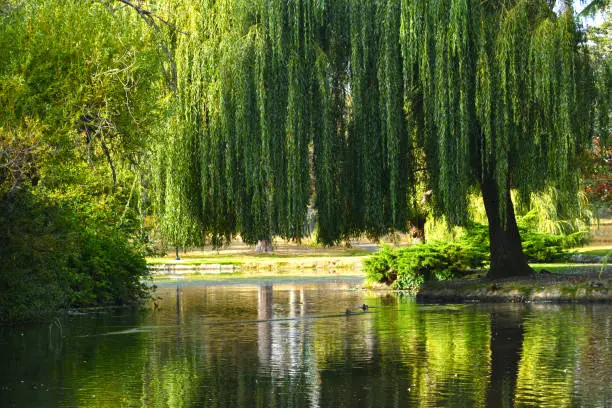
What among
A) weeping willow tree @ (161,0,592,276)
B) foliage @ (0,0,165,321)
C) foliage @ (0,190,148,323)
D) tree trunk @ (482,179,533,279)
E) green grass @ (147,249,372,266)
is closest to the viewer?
foliage @ (0,0,165,321)

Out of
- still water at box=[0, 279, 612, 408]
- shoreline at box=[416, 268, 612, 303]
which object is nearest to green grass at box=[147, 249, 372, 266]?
shoreline at box=[416, 268, 612, 303]

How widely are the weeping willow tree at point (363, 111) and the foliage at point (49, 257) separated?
278cm

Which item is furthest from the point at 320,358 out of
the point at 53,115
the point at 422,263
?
the point at 422,263

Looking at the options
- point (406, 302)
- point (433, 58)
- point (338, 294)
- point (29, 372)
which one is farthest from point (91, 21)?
point (338, 294)

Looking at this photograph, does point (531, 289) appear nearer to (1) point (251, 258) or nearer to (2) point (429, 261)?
(2) point (429, 261)

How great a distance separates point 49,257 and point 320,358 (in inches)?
335

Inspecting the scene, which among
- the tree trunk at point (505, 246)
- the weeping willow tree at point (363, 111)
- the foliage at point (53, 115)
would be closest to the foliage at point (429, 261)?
the tree trunk at point (505, 246)

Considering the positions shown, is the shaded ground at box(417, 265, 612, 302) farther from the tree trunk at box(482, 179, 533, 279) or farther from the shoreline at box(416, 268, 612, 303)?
the tree trunk at box(482, 179, 533, 279)

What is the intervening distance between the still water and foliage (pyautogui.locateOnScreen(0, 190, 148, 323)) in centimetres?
76

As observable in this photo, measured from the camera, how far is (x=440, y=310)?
2634 cm

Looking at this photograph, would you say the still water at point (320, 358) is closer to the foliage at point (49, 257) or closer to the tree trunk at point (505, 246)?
the foliage at point (49, 257)

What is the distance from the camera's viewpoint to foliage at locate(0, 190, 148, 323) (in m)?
20.6

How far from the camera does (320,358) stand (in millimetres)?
16422

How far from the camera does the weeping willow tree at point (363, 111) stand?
85.7ft
